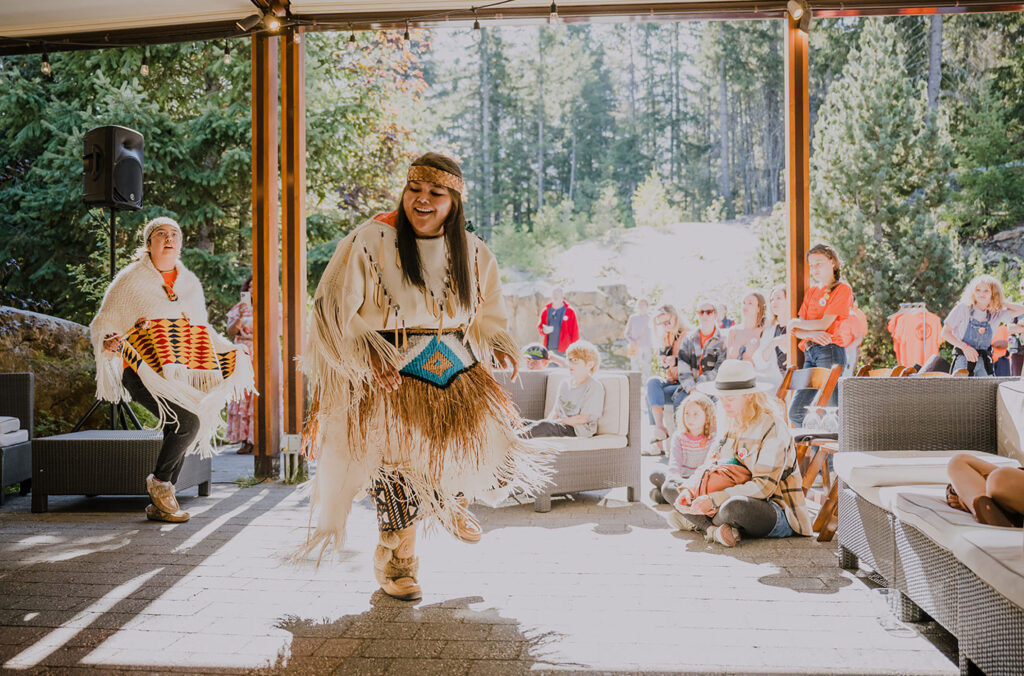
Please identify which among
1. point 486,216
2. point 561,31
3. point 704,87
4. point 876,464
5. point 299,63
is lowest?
point 876,464

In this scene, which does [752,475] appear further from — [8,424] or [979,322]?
[8,424]

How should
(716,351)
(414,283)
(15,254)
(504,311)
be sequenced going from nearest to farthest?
(414,283)
(504,311)
(716,351)
(15,254)

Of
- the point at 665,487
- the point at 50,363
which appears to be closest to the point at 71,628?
the point at 665,487

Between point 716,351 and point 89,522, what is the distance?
4403 millimetres

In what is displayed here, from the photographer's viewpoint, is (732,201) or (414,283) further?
(732,201)

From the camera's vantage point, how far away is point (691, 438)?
457 cm

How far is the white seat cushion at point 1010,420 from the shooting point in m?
3.05

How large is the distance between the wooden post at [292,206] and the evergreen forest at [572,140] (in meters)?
3.95

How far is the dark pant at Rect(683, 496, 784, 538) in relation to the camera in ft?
12.1

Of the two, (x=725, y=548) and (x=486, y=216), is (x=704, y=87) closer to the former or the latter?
(x=486, y=216)

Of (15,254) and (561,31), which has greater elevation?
(561,31)

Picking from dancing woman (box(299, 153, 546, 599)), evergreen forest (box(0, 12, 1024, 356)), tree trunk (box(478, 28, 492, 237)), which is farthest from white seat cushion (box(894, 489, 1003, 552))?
tree trunk (box(478, 28, 492, 237))

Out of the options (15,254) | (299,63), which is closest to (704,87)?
(15,254)

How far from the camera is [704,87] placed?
2619cm
